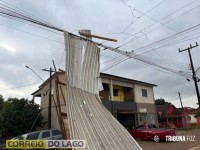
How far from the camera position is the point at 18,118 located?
22062mm

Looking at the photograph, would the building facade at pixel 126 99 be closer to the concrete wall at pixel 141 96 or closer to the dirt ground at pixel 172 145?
the concrete wall at pixel 141 96

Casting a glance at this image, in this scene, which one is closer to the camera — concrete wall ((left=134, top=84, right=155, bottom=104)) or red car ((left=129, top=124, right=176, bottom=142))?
red car ((left=129, top=124, right=176, bottom=142))

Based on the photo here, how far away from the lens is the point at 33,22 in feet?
25.4

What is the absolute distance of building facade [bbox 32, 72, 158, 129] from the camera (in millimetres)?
24344

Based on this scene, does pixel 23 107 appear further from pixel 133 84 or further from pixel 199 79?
pixel 199 79

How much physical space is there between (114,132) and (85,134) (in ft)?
3.80

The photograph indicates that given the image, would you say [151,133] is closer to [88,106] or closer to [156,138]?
[156,138]

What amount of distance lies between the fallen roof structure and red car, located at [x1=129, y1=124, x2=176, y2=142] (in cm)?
1158

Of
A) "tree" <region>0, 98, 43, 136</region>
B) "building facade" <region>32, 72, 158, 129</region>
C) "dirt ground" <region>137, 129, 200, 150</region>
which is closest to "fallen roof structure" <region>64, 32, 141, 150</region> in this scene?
"dirt ground" <region>137, 129, 200, 150</region>

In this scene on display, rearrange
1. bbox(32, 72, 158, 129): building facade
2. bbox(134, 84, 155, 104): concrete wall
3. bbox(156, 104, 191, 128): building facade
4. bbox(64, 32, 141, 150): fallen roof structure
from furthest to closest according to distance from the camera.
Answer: bbox(156, 104, 191, 128): building facade
bbox(134, 84, 155, 104): concrete wall
bbox(32, 72, 158, 129): building facade
bbox(64, 32, 141, 150): fallen roof structure

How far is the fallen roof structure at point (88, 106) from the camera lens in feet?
19.9

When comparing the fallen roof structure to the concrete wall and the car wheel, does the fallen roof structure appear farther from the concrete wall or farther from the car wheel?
the concrete wall

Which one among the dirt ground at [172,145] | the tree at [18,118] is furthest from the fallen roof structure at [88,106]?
the tree at [18,118]

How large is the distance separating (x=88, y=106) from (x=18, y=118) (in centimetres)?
1708
